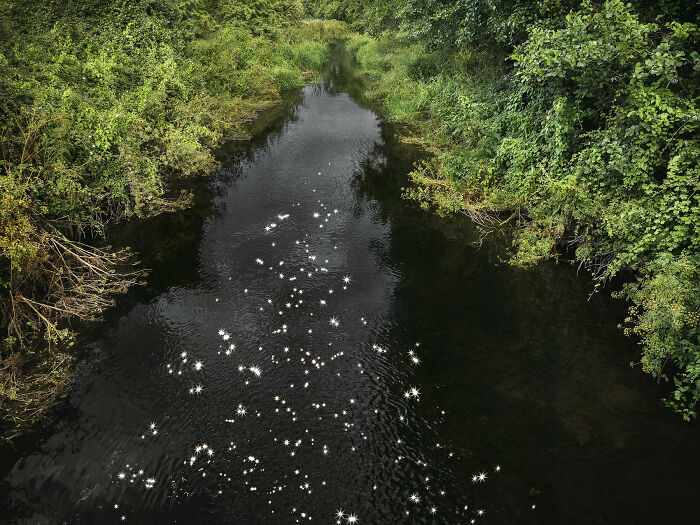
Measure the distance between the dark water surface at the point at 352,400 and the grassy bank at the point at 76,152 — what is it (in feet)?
4.41

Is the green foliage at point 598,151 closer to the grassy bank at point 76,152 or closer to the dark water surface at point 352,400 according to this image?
the dark water surface at point 352,400

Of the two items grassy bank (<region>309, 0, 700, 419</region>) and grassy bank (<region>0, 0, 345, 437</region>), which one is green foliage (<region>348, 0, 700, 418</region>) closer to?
grassy bank (<region>309, 0, 700, 419</region>)

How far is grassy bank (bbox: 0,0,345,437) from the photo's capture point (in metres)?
12.7

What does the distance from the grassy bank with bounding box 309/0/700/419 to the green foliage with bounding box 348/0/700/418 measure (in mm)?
57

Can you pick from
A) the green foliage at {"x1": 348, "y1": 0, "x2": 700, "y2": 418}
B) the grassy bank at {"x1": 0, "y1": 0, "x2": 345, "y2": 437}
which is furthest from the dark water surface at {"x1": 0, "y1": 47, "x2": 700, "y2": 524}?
the green foliage at {"x1": 348, "y1": 0, "x2": 700, "y2": 418}

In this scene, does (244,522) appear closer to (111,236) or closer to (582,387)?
(582,387)

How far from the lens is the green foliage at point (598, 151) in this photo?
447 inches

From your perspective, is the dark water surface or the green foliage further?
the green foliage

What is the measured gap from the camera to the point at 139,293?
15.5 meters

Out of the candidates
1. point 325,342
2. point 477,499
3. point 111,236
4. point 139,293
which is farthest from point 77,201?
point 477,499

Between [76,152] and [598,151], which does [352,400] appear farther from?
[76,152]

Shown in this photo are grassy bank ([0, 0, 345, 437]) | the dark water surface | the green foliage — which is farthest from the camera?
grassy bank ([0, 0, 345, 437])

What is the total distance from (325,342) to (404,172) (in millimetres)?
15240

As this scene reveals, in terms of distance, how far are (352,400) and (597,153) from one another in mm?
11598
